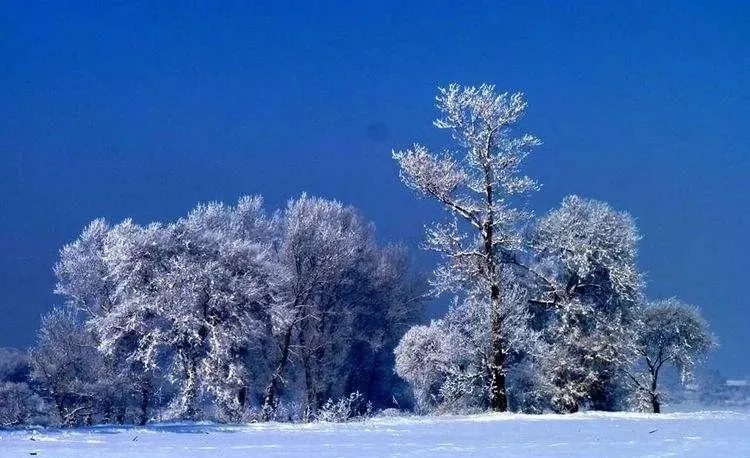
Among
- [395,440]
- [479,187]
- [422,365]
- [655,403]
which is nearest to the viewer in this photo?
[395,440]

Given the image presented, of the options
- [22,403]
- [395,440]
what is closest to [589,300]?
[395,440]

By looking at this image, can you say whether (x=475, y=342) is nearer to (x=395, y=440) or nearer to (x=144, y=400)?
(x=395, y=440)

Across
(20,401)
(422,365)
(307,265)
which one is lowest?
(20,401)

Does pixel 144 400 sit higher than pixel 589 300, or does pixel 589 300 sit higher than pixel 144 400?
pixel 589 300

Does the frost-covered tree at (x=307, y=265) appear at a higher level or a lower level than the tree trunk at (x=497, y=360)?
higher

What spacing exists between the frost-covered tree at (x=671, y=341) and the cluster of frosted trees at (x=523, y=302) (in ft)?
0.19

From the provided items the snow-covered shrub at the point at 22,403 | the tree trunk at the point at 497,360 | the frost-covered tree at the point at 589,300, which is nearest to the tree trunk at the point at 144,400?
the snow-covered shrub at the point at 22,403

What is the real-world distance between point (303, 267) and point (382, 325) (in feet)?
35.3

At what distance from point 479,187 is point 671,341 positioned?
18545mm

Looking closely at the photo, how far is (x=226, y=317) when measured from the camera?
31531 mm

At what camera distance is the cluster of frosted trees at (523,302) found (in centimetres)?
2525

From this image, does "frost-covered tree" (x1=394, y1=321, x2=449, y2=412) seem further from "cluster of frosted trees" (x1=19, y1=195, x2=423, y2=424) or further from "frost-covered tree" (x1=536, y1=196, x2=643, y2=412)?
"frost-covered tree" (x1=536, y1=196, x2=643, y2=412)

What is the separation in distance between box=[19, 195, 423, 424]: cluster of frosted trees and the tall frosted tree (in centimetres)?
719

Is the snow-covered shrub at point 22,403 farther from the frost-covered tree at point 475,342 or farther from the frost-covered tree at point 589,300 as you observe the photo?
the frost-covered tree at point 589,300
